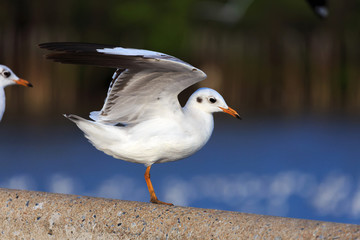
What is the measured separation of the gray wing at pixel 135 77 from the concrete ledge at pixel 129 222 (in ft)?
2.20

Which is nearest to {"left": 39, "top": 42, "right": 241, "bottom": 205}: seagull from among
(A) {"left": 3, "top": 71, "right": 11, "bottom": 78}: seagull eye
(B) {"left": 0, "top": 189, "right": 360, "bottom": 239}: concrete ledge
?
(B) {"left": 0, "top": 189, "right": 360, "bottom": 239}: concrete ledge

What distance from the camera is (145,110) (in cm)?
352

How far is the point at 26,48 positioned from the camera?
1736 cm

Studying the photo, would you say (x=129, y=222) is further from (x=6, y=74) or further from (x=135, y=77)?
(x=6, y=74)

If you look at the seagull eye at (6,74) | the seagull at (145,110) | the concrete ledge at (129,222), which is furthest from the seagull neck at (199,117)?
the seagull eye at (6,74)

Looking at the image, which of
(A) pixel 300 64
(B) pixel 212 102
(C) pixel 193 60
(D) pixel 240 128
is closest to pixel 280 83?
(A) pixel 300 64

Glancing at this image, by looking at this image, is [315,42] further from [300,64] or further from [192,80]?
[192,80]

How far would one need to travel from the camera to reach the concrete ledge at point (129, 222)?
8.05 ft

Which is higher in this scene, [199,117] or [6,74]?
[199,117]

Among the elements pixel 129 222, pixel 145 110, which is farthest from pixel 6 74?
pixel 129 222

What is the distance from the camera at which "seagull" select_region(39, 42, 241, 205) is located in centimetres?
322

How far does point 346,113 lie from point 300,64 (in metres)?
2.83

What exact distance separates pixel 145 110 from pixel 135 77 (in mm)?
214

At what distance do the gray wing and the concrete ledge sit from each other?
67 centimetres
